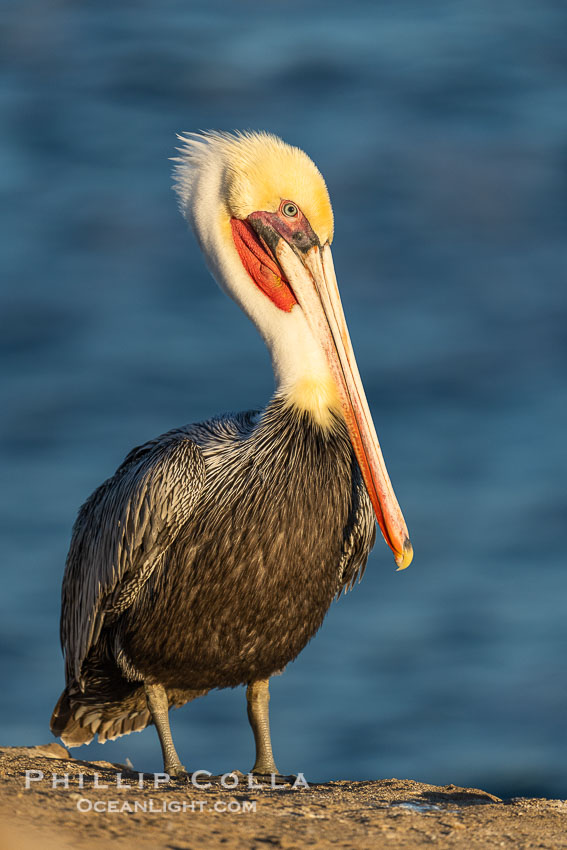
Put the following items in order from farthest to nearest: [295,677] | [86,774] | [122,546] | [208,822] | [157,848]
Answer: [295,677]
[122,546]
[86,774]
[208,822]
[157,848]

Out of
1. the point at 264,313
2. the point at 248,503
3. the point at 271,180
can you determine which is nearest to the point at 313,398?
the point at 264,313

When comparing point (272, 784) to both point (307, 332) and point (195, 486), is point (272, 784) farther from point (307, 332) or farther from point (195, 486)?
point (307, 332)

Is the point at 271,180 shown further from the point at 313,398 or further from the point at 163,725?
the point at 163,725

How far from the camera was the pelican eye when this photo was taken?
5.97 metres

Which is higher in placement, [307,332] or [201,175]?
[201,175]

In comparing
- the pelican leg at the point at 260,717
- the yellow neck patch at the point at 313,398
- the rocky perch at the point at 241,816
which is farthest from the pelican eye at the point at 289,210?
the rocky perch at the point at 241,816

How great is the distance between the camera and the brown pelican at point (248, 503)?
5.60m

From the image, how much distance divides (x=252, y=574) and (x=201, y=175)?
72.6 inches

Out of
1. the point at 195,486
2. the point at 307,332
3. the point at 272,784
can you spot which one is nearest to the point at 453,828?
the point at 272,784

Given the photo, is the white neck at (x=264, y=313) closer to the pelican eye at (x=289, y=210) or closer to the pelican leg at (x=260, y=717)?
the pelican eye at (x=289, y=210)

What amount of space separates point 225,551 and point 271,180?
1656mm

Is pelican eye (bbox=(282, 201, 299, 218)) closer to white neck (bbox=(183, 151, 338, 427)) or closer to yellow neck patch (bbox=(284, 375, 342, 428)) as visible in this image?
white neck (bbox=(183, 151, 338, 427))

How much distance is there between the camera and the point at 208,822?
4102 millimetres

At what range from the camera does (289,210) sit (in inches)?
235
